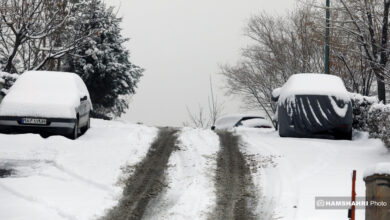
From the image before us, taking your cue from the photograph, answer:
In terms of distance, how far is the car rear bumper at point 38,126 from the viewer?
13188mm

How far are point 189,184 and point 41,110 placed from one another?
206 inches

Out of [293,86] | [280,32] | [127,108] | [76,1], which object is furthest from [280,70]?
[293,86]

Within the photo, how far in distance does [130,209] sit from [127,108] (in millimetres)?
31418

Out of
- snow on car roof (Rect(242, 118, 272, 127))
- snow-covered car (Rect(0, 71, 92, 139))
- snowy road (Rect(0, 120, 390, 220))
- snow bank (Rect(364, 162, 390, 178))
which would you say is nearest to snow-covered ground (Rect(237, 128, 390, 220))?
snowy road (Rect(0, 120, 390, 220))

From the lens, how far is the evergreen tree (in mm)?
33938

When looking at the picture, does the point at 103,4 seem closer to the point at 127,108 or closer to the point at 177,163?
the point at 127,108

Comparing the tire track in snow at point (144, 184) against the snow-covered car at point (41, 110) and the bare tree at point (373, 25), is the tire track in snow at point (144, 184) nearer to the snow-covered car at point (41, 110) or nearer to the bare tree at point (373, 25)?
the snow-covered car at point (41, 110)

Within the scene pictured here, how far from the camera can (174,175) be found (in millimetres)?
10461

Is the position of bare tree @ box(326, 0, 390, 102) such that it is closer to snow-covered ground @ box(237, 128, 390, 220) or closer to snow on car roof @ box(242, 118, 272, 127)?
snow on car roof @ box(242, 118, 272, 127)

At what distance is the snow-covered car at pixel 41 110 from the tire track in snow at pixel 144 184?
7.14 ft

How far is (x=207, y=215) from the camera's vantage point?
26.7 ft

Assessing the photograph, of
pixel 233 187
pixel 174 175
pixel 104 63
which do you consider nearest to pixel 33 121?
pixel 174 175

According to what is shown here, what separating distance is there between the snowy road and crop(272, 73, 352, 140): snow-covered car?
1.94ft

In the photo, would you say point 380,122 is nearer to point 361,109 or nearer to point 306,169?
point 361,109
